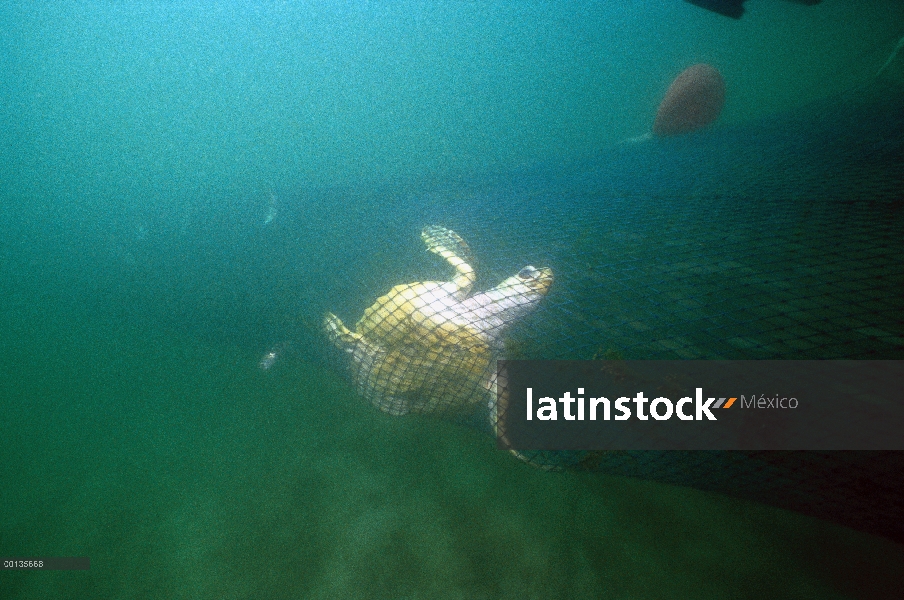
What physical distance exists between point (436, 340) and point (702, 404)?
0.90 meters

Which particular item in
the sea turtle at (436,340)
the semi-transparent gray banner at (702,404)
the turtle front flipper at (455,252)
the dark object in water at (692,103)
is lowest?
the semi-transparent gray banner at (702,404)

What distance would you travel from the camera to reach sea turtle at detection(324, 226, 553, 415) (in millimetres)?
1540

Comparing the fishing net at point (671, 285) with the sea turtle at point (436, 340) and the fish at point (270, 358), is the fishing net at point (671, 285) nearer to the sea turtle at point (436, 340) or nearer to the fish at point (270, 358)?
the sea turtle at point (436, 340)

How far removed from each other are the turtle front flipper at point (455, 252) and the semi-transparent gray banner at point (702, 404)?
54cm

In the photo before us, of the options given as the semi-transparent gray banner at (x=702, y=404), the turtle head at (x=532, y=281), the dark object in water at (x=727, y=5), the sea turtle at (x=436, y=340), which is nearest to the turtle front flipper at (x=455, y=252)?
the sea turtle at (x=436, y=340)

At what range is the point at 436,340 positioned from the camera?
156cm

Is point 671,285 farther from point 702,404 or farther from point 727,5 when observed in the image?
point 727,5

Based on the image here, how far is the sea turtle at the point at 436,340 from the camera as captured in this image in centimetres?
154

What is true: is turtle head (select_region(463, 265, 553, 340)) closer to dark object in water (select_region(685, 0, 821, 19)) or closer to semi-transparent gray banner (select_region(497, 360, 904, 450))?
semi-transparent gray banner (select_region(497, 360, 904, 450))

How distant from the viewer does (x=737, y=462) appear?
4.00 feet

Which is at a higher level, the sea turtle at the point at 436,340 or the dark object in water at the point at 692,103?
the dark object in water at the point at 692,103

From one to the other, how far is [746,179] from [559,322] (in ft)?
4.04

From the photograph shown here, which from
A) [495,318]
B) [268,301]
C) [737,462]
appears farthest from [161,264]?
[737,462]

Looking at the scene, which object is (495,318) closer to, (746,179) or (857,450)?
(857,450)
